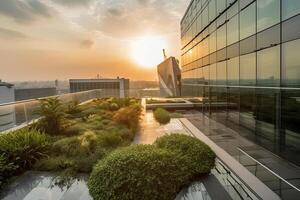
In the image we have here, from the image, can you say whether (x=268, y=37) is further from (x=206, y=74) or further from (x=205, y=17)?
(x=205, y=17)

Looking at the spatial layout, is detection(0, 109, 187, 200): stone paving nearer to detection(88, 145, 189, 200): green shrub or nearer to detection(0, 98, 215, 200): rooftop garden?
detection(0, 98, 215, 200): rooftop garden

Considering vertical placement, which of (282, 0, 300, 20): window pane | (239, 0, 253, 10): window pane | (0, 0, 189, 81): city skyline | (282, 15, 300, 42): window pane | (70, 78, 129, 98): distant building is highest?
(0, 0, 189, 81): city skyline

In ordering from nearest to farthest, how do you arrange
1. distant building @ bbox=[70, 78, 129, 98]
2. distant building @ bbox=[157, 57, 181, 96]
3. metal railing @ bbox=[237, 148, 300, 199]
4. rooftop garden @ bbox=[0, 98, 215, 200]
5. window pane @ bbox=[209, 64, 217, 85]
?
rooftop garden @ bbox=[0, 98, 215, 200]
metal railing @ bbox=[237, 148, 300, 199]
window pane @ bbox=[209, 64, 217, 85]
distant building @ bbox=[157, 57, 181, 96]
distant building @ bbox=[70, 78, 129, 98]

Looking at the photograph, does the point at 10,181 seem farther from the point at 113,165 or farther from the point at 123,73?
the point at 123,73

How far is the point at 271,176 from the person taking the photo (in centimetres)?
625

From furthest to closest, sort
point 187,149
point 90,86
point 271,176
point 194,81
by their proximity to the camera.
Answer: point 90,86
point 194,81
point 187,149
point 271,176

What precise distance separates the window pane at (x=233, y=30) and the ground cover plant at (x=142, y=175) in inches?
414

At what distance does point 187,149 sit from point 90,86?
51.4 m

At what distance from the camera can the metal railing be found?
529 centimetres

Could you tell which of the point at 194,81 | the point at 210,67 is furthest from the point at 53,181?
the point at 194,81

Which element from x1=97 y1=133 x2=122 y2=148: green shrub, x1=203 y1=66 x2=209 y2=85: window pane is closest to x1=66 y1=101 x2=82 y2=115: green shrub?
x1=97 y1=133 x2=122 y2=148: green shrub

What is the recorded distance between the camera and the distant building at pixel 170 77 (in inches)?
1700

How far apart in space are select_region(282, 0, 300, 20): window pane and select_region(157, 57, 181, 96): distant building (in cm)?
3147

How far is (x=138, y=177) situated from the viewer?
515 cm
